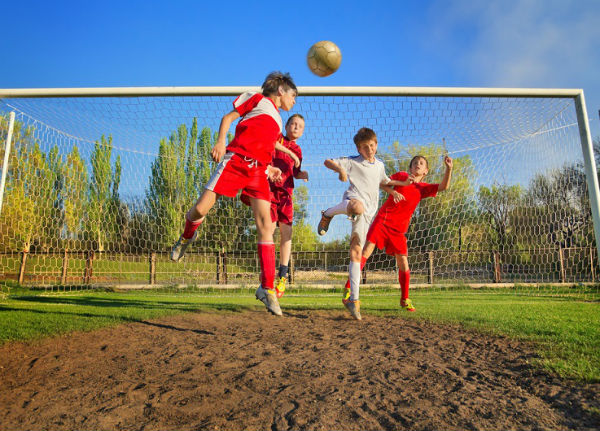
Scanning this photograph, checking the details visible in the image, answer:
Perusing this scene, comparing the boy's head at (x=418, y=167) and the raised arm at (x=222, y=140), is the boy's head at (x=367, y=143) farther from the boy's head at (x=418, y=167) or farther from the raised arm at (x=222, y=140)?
the raised arm at (x=222, y=140)

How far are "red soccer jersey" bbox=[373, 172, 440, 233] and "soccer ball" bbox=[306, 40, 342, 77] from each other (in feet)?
6.06

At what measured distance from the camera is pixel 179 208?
32.8 feet

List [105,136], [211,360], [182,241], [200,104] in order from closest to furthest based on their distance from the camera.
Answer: [211,360] < [182,241] < [200,104] < [105,136]

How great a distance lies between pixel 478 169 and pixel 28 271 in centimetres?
1391

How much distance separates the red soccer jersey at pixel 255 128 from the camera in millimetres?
3744

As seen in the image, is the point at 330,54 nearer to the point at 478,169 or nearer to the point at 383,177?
the point at 383,177

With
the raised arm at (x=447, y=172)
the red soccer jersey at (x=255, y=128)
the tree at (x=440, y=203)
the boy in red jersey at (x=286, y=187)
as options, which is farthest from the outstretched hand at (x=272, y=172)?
the tree at (x=440, y=203)

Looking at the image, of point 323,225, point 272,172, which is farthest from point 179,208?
point 272,172

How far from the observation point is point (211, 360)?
292 cm

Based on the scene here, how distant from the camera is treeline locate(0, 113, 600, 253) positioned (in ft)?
26.2

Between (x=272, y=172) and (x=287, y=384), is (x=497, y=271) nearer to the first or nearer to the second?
(x=272, y=172)

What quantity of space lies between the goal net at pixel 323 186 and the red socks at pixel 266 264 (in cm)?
256

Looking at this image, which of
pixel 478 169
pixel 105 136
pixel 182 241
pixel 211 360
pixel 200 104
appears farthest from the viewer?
pixel 478 169

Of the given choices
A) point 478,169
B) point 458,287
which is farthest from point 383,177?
point 458,287
